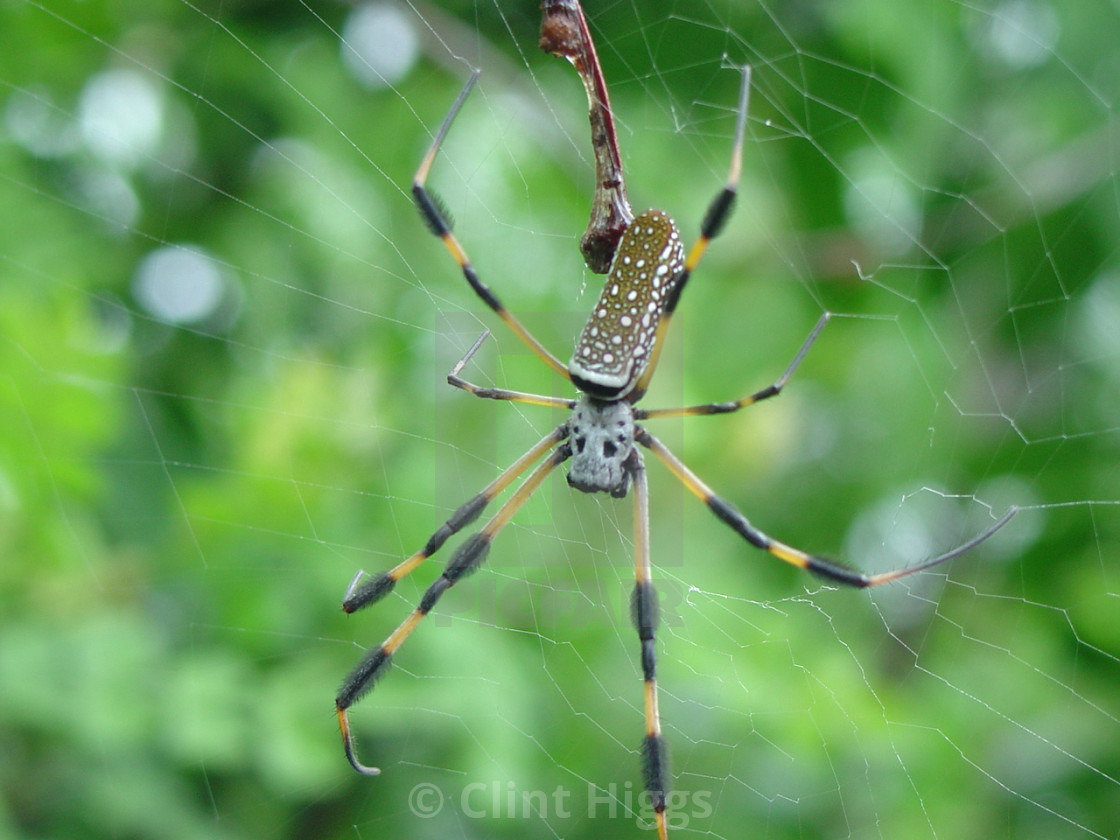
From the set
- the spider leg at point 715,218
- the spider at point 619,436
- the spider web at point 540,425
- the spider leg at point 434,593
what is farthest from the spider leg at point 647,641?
the spider leg at point 715,218

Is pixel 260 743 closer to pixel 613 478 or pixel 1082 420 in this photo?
pixel 613 478

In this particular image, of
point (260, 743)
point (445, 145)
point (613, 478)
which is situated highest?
point (445, 145)

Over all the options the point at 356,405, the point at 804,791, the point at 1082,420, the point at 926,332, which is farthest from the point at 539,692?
the point at 1082,420

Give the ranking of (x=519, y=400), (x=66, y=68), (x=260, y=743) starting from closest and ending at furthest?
1. (x=260, y=743)
2. (x=519, y=400)
3. (x=66, y=68)

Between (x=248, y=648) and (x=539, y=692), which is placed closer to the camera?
(x=248, y=648)

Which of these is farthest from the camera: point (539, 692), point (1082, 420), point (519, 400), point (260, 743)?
point (1082, 420)

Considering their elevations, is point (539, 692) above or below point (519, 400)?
below

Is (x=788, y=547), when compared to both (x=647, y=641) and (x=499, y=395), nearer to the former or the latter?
(x=647, y=641)
